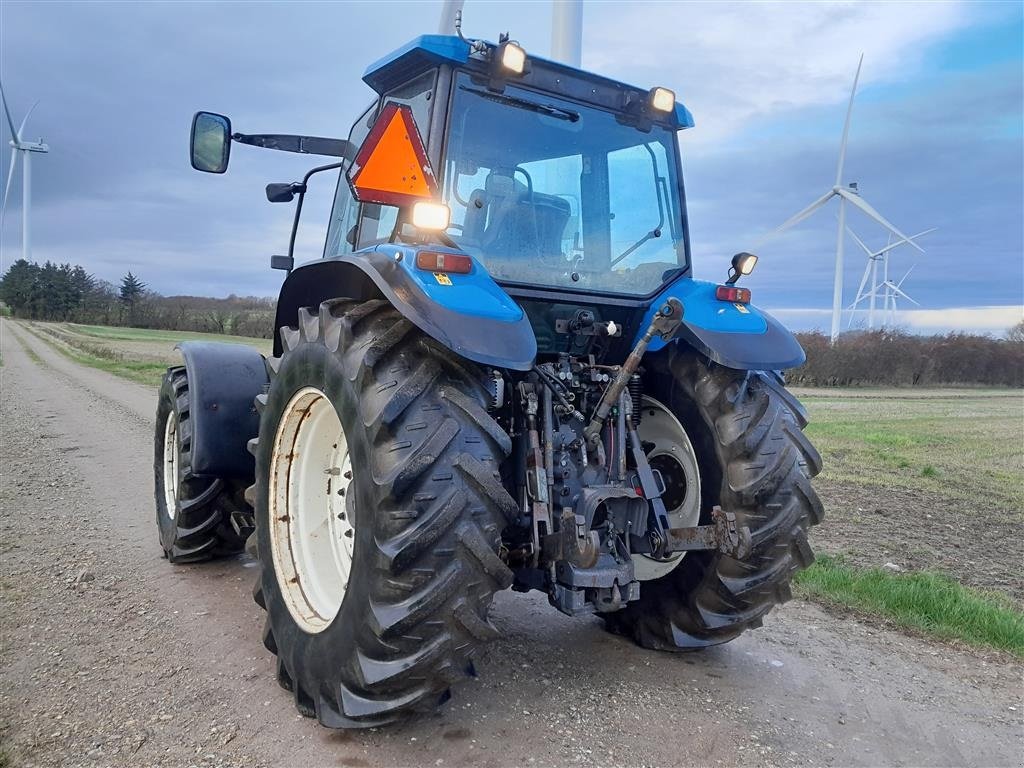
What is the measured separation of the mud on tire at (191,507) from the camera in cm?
462

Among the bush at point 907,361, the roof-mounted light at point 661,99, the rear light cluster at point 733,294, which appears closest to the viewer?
the rear light cluster at point 733,294

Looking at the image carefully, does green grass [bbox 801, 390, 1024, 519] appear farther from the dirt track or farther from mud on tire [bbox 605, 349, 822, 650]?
mud on tire [bbox 605, 349, 822, 650]

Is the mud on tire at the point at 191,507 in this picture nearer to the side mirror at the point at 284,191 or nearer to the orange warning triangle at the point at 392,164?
the side mirror at the point at 284,191

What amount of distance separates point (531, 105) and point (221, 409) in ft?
7.92

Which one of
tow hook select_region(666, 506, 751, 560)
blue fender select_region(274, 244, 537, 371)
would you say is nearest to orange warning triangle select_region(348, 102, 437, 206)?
blue fender select_region(274, 244, 537, 371)

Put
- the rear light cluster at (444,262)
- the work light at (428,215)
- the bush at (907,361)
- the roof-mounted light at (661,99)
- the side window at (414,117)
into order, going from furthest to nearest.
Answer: the bush at (907,361), the roof-mounted light at (661,99), the side window at (414,117), the work light at (428,215), the rear light cluster at (444,262)

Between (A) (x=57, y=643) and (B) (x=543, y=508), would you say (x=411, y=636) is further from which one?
(A) (x=57, y=643)

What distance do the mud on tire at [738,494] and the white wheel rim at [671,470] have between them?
0.04m

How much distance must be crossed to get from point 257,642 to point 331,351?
1.64 m

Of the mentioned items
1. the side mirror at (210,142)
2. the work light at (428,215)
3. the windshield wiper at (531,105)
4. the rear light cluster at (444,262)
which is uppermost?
the windshield wiper at (531,105)

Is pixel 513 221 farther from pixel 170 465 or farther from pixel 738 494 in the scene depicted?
pixel 170 465

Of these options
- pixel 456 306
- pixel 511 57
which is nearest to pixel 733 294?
pixel 511 57

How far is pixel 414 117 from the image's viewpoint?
3.37 m

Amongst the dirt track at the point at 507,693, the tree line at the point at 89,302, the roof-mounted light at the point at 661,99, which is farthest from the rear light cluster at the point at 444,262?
the tree line at the point at 89,302
